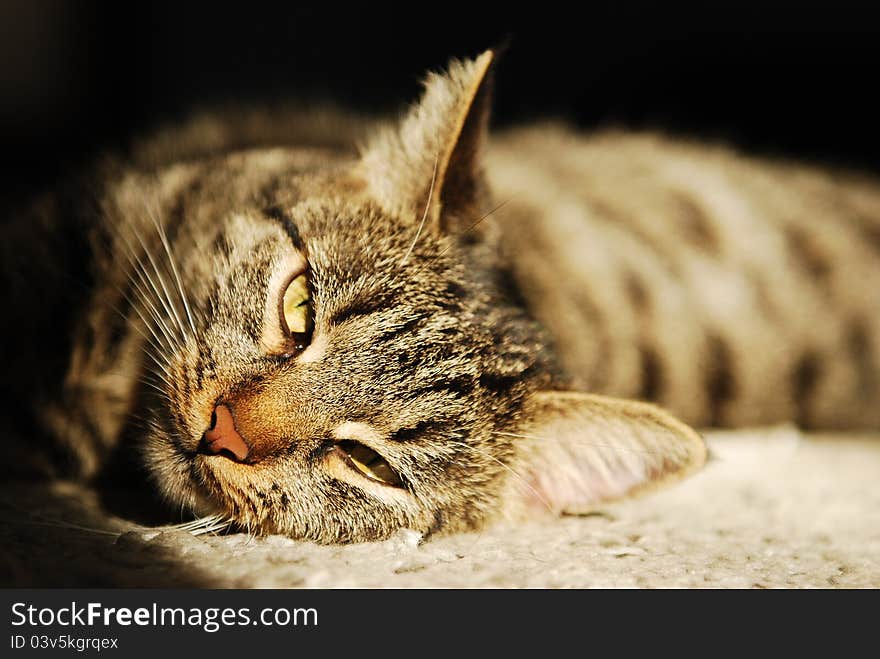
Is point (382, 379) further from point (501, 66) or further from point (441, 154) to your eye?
point (501, 66)

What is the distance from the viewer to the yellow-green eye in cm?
102

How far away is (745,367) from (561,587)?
1.11 metres

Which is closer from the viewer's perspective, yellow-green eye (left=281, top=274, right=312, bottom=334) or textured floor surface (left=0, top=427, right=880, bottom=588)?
textured floor surface (left=0, top=427, right=880, bottom=588)

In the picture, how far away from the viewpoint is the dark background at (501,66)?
242cm

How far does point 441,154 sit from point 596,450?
51 cm

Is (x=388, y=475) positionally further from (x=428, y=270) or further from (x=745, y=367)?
(x=745, y=367)

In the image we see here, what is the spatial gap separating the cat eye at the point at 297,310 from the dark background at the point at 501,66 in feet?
4.45

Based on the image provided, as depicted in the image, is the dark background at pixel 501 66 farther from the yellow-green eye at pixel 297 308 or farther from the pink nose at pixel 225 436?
the pink nose at pixel 225 436

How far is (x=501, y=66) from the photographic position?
2332 millimetres

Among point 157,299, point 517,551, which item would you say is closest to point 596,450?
point 517,551

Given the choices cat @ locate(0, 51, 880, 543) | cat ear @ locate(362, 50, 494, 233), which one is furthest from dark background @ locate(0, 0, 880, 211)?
cat ear @ locate(362, 50, 494, 233)

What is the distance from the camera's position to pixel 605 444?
1083mm

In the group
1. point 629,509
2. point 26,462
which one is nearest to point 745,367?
point 629,509

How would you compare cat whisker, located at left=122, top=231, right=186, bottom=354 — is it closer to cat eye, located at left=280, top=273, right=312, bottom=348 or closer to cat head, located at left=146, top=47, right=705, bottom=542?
cat head, located at left=146, top=47, right=705, bottom=542
